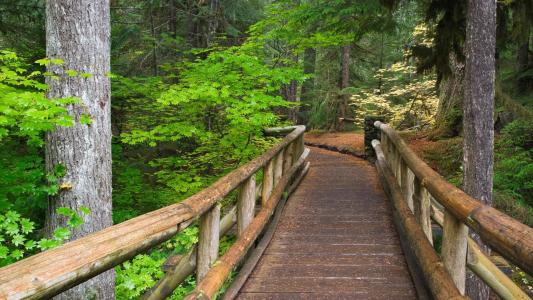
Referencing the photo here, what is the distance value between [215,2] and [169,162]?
260 inches

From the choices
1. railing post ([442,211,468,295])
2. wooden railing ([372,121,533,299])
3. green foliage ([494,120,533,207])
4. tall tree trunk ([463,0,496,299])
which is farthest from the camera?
green foliage ([494,120,533,207])

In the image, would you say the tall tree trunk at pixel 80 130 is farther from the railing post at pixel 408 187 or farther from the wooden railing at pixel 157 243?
the railing post at pixel 408 187

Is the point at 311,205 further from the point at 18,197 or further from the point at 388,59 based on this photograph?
the point at 388,59

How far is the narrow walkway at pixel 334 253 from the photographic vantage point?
4.01m

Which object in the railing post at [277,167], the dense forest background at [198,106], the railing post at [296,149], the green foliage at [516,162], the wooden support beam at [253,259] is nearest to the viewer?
the wooden support beam at [253,259]

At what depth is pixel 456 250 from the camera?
306cm

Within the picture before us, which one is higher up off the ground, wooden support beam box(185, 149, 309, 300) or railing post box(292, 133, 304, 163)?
railing post box(292, 133, 304, 163)

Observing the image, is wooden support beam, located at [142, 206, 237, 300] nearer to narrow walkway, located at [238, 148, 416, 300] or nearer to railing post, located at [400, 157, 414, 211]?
narrow walkway, located at [238, 148, 416, 300]

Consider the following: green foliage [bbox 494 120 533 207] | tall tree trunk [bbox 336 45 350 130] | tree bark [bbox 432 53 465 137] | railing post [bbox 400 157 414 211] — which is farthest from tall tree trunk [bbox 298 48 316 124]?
railing post [bbox 400 157 414 211]

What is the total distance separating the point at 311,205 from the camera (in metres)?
7.43

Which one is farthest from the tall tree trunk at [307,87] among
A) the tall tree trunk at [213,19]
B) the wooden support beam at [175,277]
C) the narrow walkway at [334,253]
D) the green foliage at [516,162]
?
the wooden support beam at [175,277]

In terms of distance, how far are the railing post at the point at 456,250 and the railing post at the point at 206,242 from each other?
76.5 inches

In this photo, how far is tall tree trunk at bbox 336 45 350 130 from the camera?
21.0 m

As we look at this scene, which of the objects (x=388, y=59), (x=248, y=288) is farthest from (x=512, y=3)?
(x=388, y=59)
